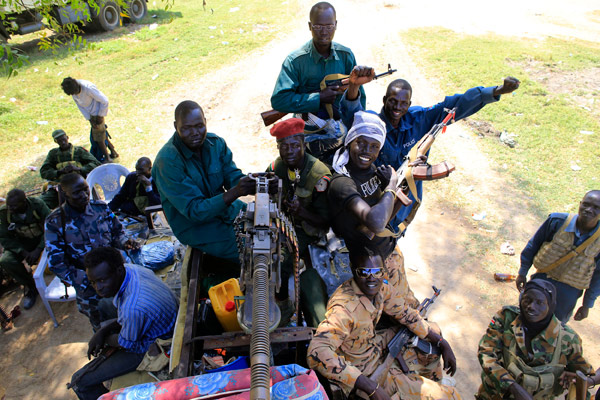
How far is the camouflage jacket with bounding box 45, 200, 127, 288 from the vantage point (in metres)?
3.88

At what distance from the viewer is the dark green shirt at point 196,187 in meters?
3.30

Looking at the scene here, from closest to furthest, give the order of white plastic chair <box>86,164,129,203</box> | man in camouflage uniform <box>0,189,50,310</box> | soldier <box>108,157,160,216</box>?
man in camouflage uniform <box>0,189,50,310</box> < soldier <box>108,157,160,216</box> < white plastic chair <box>86,164,129,203</box>

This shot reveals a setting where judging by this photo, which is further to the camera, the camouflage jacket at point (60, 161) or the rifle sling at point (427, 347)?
the camouflage jacket at point (60, 161)

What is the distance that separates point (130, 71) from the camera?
11.8 metres

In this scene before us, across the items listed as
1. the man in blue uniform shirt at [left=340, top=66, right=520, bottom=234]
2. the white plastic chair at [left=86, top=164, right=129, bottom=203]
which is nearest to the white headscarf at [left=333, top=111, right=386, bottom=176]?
the man in blue uniform shirt at [left=340, top=66, right=520, bottom=234]

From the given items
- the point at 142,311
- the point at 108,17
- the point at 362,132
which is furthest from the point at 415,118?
the point at 108,17

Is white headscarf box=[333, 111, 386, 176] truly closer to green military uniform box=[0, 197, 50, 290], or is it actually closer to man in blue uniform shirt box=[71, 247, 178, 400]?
man in blue uniform shirt box=[71, 247, 178, 400]

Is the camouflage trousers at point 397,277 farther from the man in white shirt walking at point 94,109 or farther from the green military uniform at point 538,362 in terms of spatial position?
the man in white shirt walking at point 94,109

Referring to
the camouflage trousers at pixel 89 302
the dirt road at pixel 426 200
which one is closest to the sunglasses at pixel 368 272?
the dirt road at pixel 426 200

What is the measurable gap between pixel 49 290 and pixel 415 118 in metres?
4.80

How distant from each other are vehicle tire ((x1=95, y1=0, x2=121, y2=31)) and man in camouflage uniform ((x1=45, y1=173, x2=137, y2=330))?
13.6 metres

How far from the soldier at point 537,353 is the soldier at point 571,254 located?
0.90 m

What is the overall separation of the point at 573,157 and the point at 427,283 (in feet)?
15.5

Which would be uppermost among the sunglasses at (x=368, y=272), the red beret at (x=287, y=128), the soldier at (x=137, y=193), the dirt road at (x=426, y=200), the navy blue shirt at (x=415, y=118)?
the red beret at (x=287, y=128)
